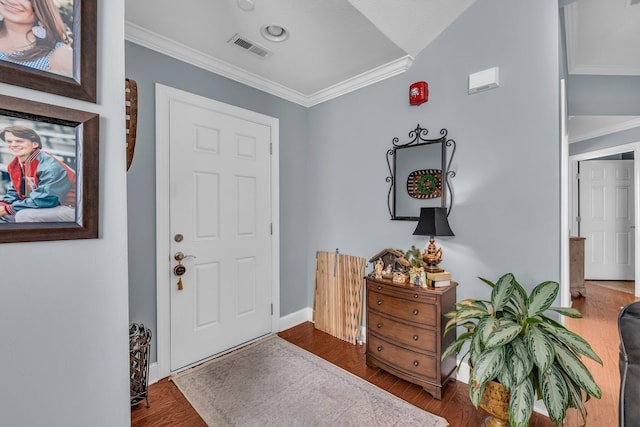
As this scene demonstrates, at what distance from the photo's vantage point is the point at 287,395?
1.90m

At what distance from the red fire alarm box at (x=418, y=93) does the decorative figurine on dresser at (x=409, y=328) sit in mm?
1249

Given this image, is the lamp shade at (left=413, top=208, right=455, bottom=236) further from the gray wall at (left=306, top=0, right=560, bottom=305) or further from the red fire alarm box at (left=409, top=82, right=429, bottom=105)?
the red fire alarm box at (left=409, top=82, right=429, bottom=105)

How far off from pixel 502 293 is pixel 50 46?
217 centimetres

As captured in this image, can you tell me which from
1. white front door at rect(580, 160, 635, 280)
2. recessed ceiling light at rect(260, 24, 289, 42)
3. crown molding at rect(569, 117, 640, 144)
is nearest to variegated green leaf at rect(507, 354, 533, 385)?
recessed ceiling light at rect(260, 24, 289, 42)

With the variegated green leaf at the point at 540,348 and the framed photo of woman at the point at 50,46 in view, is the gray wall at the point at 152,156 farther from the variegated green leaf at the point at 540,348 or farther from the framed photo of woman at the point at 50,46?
the variegated green leaf at the point at 540,348

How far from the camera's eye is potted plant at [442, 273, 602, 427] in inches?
49.8

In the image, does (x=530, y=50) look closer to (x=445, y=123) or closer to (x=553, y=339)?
(x=445, y=123)

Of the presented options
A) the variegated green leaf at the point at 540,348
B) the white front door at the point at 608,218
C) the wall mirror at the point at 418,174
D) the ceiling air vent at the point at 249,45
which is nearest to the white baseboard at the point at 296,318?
the wall mirror at the point at 418,174

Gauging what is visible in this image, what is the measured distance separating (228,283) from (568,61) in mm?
3892

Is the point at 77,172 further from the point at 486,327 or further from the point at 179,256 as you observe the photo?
the point at 486,327

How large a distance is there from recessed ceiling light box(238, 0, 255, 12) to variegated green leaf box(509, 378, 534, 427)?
2.60 metres

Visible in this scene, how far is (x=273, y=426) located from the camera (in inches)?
64.5

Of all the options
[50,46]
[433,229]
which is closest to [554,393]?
[433,229]

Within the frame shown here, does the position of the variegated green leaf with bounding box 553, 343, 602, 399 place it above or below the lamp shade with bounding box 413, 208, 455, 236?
below
